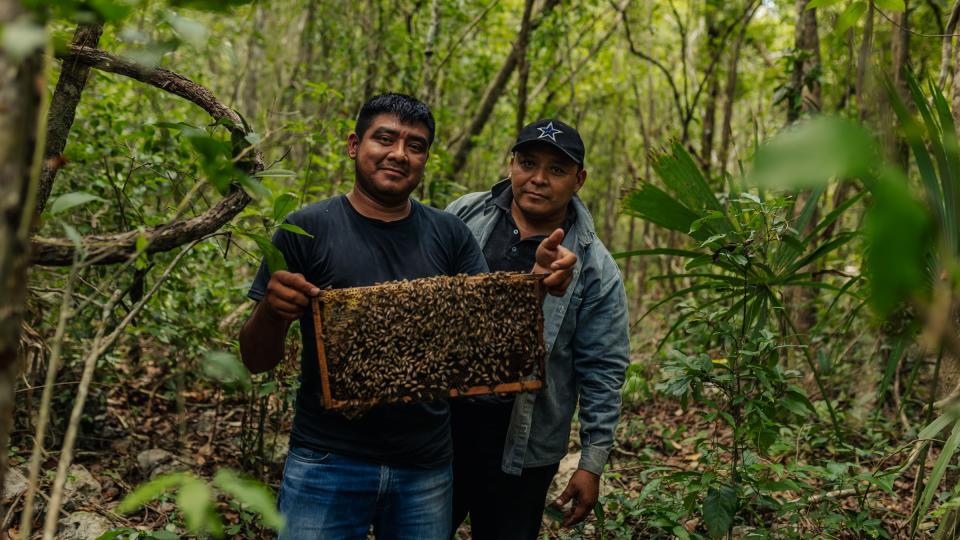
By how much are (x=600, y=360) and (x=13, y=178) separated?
2430 millimetres

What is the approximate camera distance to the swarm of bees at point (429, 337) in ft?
7.80

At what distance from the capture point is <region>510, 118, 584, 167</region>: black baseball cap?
3117 mm

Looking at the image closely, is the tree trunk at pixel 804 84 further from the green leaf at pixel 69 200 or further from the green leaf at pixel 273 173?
the green leaf at pixel 69 200

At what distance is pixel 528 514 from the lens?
3.06m

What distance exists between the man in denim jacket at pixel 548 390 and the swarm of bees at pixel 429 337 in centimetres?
42

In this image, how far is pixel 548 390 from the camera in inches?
120

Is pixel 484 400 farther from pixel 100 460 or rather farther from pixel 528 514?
pixel 100 460

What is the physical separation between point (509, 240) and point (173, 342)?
2269mm

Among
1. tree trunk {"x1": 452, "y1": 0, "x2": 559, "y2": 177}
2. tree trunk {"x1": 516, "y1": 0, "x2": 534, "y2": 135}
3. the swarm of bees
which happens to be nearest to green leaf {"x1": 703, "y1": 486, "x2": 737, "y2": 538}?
the swarm of bees

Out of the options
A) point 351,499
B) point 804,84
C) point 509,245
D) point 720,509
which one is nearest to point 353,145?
point 509,245

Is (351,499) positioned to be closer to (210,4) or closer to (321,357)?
(321,357)

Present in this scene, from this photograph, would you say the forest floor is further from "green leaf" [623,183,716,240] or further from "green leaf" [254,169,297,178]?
"green leaf" [254,169,297,178]

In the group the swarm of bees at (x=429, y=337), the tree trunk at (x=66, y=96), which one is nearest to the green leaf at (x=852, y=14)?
the swarm of bees at (x=429, y=337)

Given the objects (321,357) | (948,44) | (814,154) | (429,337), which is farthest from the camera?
(948,44)
